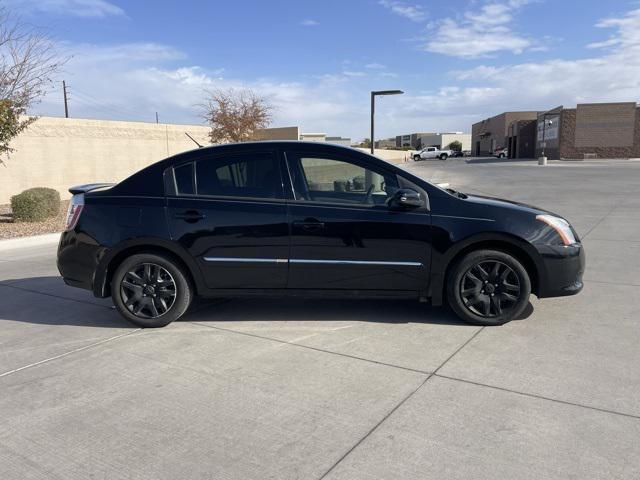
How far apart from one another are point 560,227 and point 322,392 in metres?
2.69

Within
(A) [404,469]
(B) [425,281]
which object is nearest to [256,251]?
(B) [425,281]

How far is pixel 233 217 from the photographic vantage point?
463 cm

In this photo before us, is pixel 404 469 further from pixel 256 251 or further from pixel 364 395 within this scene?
pixel 256 251

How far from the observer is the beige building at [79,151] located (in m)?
17.0

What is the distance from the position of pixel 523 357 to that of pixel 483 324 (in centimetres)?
71

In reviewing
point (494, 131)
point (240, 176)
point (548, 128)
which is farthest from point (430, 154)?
point (240, 176)

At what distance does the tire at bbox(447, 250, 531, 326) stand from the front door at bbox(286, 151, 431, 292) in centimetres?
31

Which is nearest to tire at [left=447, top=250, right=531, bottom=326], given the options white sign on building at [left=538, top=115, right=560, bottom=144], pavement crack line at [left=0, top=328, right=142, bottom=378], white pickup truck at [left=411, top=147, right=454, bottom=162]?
pavement crack line at [left=0, top=328, right=142, bottom=378]

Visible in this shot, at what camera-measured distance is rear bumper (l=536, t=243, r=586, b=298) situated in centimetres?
453

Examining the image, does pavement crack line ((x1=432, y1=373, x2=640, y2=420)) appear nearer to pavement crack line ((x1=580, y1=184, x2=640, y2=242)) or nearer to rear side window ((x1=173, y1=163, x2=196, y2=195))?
rear side window ((x1=173, y1=163, x2=196, y2=195))

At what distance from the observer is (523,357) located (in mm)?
3973

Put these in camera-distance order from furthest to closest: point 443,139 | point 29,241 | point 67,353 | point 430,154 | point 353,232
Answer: point 443,139 < point 430,154 < point 29,241 < point 353,232 < point 67,353

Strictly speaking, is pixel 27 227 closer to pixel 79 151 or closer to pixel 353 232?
pixel 79 151

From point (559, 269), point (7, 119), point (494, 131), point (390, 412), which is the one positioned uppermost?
point (494, 131)
